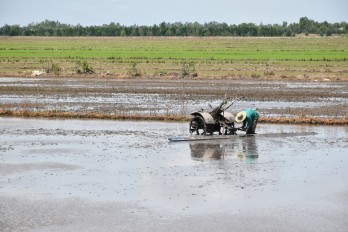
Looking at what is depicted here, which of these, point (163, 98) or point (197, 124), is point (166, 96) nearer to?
point (163, 98)

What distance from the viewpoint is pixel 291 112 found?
28.7 metres

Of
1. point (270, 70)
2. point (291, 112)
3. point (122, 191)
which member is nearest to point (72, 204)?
point (122, 191)

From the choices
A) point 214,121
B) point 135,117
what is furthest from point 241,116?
point 135,117

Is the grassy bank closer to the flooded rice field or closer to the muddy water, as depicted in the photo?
the flooded rice field

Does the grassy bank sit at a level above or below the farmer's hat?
below

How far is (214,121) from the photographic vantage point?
69.1 ft

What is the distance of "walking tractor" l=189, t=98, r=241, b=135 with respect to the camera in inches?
825

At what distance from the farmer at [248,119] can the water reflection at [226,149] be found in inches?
17.6

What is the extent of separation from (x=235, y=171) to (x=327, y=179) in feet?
7.25

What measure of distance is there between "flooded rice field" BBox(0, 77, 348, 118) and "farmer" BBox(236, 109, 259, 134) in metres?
6.07

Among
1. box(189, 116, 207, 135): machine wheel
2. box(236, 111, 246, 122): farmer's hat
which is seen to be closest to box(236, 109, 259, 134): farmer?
box(236, 111, 246, 122): farmer's hat

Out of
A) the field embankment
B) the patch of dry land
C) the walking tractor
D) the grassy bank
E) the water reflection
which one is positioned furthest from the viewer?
the patch of dry land

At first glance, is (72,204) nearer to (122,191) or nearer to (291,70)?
(122,191)

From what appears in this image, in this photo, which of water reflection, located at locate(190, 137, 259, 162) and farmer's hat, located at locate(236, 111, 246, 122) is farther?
farmer's hat, located at locate(236, 111, 246, 122)
